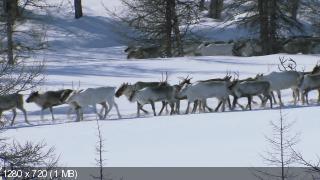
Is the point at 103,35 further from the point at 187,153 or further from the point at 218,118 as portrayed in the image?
the point at 187,153

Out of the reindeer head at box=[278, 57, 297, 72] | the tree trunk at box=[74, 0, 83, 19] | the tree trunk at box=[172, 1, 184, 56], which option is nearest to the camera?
the reindeer head at box=[278, 57, 297, 72]

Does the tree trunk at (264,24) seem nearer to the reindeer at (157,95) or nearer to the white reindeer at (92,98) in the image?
the reindeer at (157,95)

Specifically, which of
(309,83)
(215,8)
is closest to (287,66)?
(309,83)

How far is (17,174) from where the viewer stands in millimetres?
9719

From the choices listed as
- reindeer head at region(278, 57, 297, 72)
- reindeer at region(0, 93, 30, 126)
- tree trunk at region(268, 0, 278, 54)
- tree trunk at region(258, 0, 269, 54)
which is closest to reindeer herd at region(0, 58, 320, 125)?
reindeer at region(0, 93, 30, 126)

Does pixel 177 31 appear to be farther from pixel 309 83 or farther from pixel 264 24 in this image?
pixel 309 83

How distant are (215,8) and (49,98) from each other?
109 ft

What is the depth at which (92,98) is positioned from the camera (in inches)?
826

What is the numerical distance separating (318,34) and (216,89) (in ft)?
92.8

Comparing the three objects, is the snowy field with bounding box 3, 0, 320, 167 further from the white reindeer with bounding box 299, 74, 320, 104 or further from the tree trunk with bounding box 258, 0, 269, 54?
the tree trunk with bounding box 258, 0, 269, 54

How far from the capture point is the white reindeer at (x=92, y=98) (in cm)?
2094

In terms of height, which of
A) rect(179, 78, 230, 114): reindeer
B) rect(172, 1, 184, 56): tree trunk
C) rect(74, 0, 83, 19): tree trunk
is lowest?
rect(179, 78, 230, 114): reindeer

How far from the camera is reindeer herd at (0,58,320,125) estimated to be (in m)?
20.8

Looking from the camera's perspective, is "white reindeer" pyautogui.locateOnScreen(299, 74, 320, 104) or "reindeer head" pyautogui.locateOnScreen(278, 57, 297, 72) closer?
"white reindeer" pyautogui.locateOnScreen(299, 74, 320, 104)
